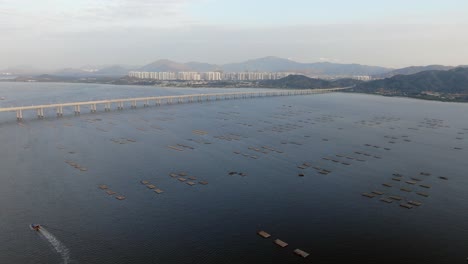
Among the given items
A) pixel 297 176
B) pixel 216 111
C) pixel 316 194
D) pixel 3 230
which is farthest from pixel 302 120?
pixel 3 230

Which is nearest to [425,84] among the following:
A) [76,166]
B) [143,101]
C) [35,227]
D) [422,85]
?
[422,85]

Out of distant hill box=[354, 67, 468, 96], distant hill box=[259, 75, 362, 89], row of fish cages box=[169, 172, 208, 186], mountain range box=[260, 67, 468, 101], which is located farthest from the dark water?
distant hill box=[259, 75, 362, 89]

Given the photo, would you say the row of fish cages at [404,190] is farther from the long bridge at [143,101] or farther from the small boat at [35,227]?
the long bridge at [143,101]

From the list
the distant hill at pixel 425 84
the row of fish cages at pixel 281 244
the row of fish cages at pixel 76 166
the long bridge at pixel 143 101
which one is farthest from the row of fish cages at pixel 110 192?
the distant hill at pixel 425 84

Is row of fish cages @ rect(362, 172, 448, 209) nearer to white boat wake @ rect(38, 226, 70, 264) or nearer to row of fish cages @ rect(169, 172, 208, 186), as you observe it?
row of fish cages @ rect(169, 172, 208, 186)

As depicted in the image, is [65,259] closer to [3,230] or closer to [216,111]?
[3,230]

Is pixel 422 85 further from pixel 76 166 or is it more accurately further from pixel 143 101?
pixel 76 166
